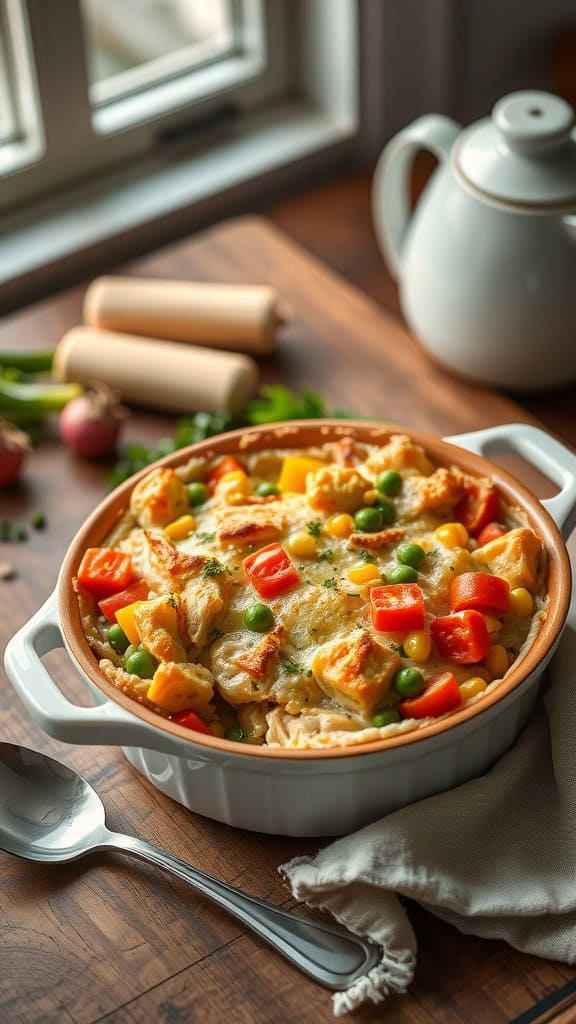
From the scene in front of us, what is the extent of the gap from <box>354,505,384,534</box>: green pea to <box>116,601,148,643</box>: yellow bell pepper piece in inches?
16.4

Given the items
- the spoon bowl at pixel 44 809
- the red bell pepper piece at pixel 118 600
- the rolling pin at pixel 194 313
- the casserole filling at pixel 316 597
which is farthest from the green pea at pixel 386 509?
the rolling pin at pixel 194 313

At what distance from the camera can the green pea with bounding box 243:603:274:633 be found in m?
1.96

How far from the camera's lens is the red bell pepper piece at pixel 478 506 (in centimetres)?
215

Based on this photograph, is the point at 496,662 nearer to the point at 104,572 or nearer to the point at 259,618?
the point at 259,618

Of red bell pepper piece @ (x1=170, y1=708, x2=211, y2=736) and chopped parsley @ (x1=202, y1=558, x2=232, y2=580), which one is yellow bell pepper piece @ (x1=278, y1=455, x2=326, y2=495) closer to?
chopped parsley @ (x1=202, y1=558, x2=232, y2=580)

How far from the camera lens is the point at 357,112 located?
3.60m

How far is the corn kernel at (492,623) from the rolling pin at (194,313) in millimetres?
1151

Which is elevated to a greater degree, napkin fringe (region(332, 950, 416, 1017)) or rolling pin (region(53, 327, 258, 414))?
rolling pin (region(53, 327, 258, 414))

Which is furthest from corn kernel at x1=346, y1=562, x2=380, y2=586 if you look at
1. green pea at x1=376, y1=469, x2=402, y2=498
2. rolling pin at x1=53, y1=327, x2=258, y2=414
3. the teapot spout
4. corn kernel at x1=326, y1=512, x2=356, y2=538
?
the teapot spout

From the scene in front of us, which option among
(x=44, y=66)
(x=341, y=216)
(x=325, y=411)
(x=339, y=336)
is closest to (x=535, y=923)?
(x=325, y=411)

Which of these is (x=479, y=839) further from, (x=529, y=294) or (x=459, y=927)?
(x=529, y=294)

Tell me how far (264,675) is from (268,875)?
0.32 meters

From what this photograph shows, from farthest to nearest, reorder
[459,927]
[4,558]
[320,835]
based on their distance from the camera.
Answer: [4,558]
[320,835]
[459,927]

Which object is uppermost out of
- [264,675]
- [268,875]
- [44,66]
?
[44,66]
